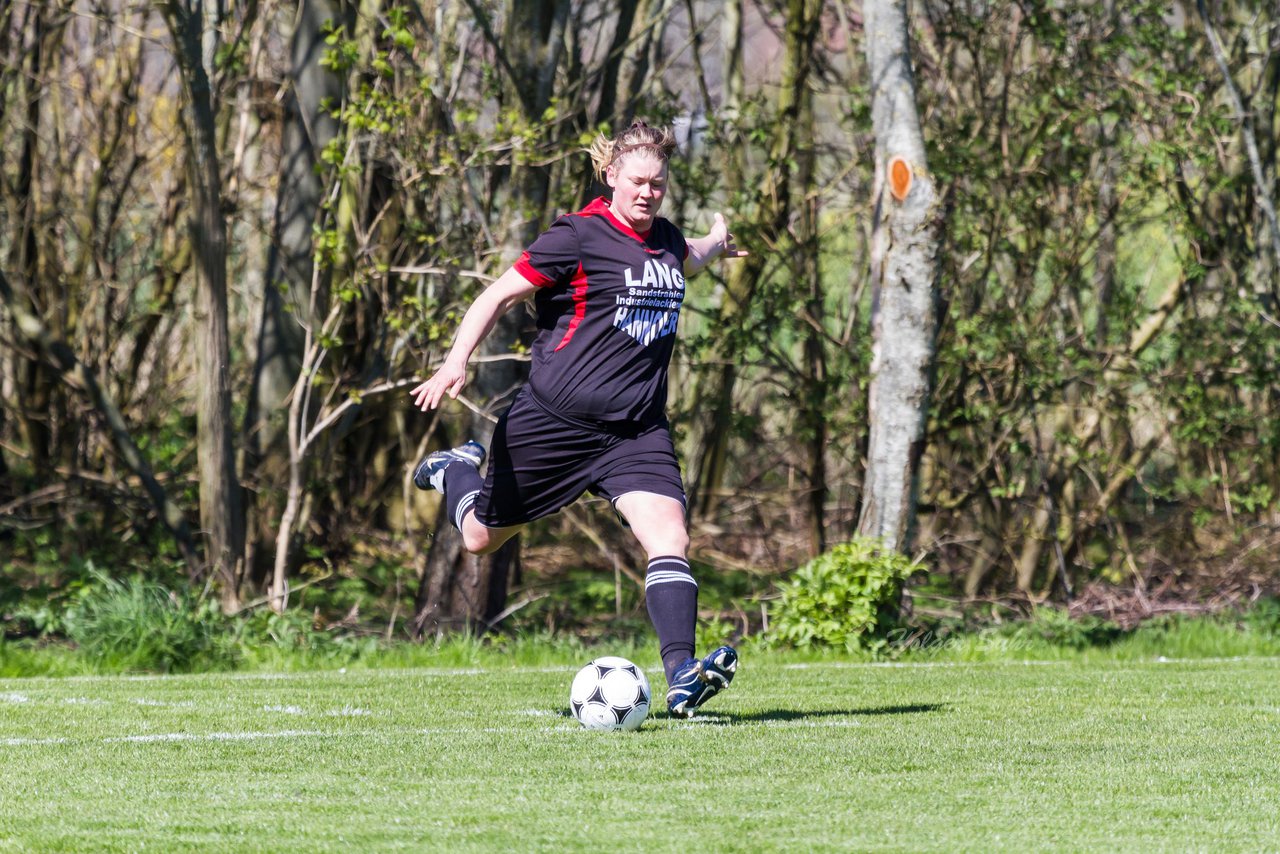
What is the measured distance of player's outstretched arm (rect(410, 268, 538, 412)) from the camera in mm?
5262

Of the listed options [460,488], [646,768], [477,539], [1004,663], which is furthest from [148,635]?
[646,768]

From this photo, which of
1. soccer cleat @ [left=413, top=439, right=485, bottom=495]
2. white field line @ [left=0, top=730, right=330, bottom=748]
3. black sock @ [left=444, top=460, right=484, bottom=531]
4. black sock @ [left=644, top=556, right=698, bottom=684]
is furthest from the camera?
soccer cleat @ [left=413, top=439, right=485, bottom=495]

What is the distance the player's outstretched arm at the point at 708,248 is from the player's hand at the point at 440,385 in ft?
3.68

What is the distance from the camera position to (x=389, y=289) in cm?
1051

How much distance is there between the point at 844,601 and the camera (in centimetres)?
858

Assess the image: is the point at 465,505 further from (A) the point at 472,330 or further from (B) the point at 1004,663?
(B) the point at 1004,663

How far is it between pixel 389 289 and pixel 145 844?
289 inches

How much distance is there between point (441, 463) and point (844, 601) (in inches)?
112

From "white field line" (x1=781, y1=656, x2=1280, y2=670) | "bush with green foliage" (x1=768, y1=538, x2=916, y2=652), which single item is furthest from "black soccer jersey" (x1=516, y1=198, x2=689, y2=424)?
"bush with green foliage" (x1=768, y1=538, x2=916, y2=652)

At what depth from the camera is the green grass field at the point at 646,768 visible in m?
3.56

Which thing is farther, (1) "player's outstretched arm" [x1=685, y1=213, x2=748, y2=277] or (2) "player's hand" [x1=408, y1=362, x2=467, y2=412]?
(1) "player's outstretched arm" [x1=685, y1=213, x2=748, y2=277]

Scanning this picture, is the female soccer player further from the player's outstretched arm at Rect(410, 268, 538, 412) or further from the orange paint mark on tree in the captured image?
the orange paint mark on tree

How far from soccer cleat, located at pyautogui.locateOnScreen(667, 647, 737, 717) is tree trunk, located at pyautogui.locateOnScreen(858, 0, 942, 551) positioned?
162 inches

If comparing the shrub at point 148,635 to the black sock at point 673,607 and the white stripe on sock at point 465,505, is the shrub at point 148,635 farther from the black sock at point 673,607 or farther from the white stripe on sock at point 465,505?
the black sock at point 673,607
